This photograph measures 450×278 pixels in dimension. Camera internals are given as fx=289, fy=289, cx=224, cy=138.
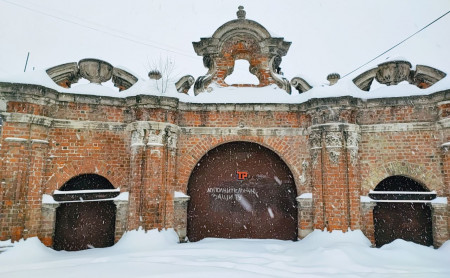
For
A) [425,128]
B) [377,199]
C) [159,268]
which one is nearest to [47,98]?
[159,268]

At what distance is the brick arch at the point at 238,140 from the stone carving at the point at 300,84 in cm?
164

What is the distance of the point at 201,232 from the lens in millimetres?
7711

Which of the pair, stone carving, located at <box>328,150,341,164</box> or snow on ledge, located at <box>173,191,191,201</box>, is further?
snow on ledge, located at <box>173,191,191,201</box>

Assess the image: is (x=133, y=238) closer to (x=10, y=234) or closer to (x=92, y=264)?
(x=92, y=264)

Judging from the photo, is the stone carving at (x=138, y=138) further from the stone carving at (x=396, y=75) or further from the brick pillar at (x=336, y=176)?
the stone carving at (x=396, y=75)

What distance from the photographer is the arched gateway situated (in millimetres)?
7727

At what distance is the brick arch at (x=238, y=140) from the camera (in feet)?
24.4

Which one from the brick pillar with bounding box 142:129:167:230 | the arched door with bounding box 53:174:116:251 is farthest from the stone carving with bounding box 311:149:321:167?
the arched door with bounding box 53:174:116:251

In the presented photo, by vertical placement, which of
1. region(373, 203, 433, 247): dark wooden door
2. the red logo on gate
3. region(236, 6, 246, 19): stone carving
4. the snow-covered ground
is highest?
region(236, 6, 246, 19): stone carving

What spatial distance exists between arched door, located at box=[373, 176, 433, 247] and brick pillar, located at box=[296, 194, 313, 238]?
1682 millimetres

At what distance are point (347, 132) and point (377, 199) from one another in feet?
5.88

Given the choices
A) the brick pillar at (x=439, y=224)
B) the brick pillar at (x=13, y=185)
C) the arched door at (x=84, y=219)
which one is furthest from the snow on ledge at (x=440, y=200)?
the brick pillar at (x=13, y=185)

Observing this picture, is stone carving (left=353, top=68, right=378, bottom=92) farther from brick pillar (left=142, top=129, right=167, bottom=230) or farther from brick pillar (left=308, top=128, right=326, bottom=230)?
brick pillar (left=142, top=129, right=167, bottom=230)

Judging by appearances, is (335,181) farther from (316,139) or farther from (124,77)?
(124,77)
